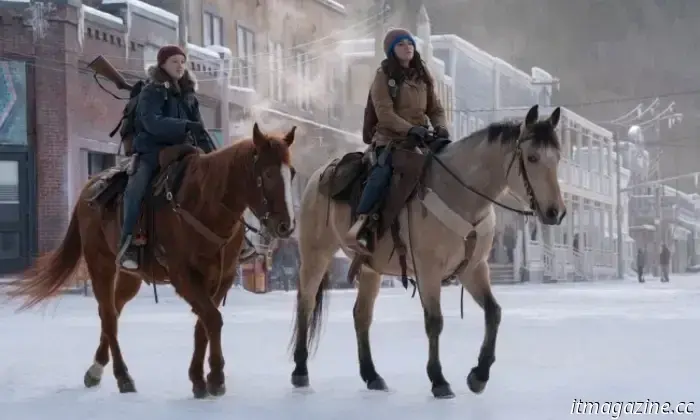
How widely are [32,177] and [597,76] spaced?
44152 mm

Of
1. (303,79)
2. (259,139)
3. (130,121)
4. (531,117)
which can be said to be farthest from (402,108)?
(303,79)

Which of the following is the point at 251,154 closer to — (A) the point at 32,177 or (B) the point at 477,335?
(B) the point at 477,335

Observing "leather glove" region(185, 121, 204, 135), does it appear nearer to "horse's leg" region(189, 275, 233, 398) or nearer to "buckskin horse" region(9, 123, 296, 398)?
"buckskin horse" region(9, 123, 296, 398)

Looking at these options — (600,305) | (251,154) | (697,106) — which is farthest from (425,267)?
(697,106)

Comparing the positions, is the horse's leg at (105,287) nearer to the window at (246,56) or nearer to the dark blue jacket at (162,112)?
the dark blue jacket at (162,112)

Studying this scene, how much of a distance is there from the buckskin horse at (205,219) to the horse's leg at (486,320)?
171 centimetres

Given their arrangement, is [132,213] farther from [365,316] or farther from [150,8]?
[150,8]

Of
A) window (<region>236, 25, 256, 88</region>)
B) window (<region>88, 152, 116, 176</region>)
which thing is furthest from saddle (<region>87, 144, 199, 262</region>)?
window (<region>236, 25, 256, 88</region>)

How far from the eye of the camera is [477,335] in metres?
15.0

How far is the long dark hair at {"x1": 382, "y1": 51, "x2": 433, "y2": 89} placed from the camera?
9.65 meters

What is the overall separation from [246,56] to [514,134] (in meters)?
36.6

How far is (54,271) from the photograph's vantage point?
10625 mm

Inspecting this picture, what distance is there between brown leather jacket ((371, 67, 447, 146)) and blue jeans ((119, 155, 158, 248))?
5.88ft

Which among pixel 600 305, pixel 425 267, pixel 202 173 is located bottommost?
pixel 600 305
